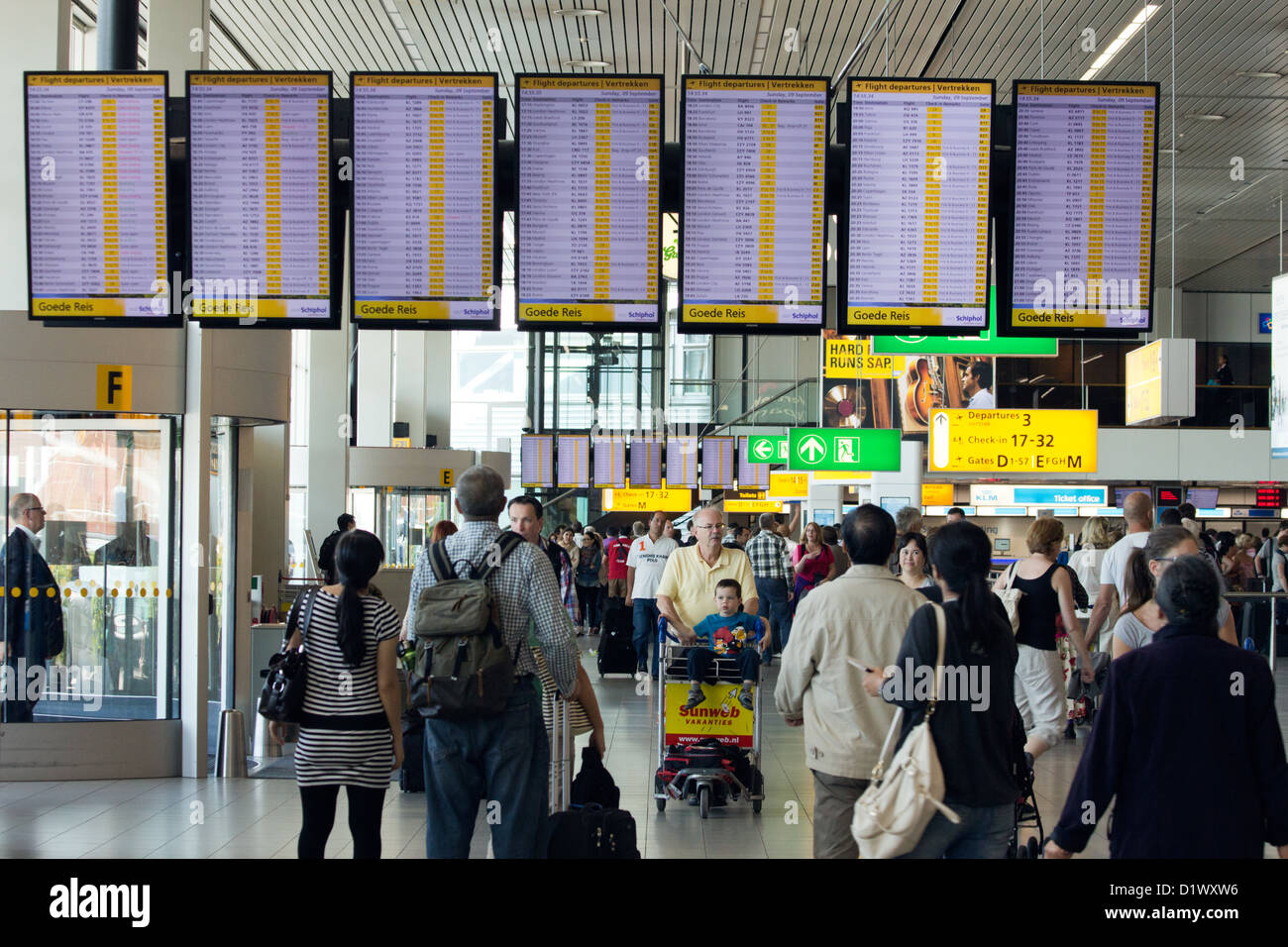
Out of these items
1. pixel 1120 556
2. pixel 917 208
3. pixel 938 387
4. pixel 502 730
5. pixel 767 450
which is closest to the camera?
pixel 502 730

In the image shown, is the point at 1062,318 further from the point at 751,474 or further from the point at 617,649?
the point at 751,474

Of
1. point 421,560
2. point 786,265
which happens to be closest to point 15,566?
point 421,560

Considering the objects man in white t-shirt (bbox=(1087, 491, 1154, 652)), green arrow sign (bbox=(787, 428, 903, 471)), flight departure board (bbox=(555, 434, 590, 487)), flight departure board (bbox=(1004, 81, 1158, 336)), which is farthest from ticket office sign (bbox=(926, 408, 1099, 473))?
flight departure board (bbox=(1004, 81, 1158, 336))

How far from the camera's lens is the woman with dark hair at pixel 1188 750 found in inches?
132

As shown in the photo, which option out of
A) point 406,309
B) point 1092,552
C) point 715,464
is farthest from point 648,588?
point 715,464

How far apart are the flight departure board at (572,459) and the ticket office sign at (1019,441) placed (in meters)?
8.62

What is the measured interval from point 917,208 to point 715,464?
19533 mm

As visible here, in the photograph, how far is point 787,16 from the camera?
37.1ft

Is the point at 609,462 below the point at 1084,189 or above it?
below

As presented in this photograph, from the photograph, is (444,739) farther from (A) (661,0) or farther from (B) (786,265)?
(A) (661,0)

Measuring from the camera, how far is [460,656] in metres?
4.29

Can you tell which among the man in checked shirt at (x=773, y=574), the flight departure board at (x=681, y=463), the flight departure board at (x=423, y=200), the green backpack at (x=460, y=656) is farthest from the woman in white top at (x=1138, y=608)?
the flight departure board at (x=681, y=463)

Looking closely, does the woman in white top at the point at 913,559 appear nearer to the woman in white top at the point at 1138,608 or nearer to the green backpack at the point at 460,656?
the woman in white top at the point at 1138,608

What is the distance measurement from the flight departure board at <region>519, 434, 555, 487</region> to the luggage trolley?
16.2m
